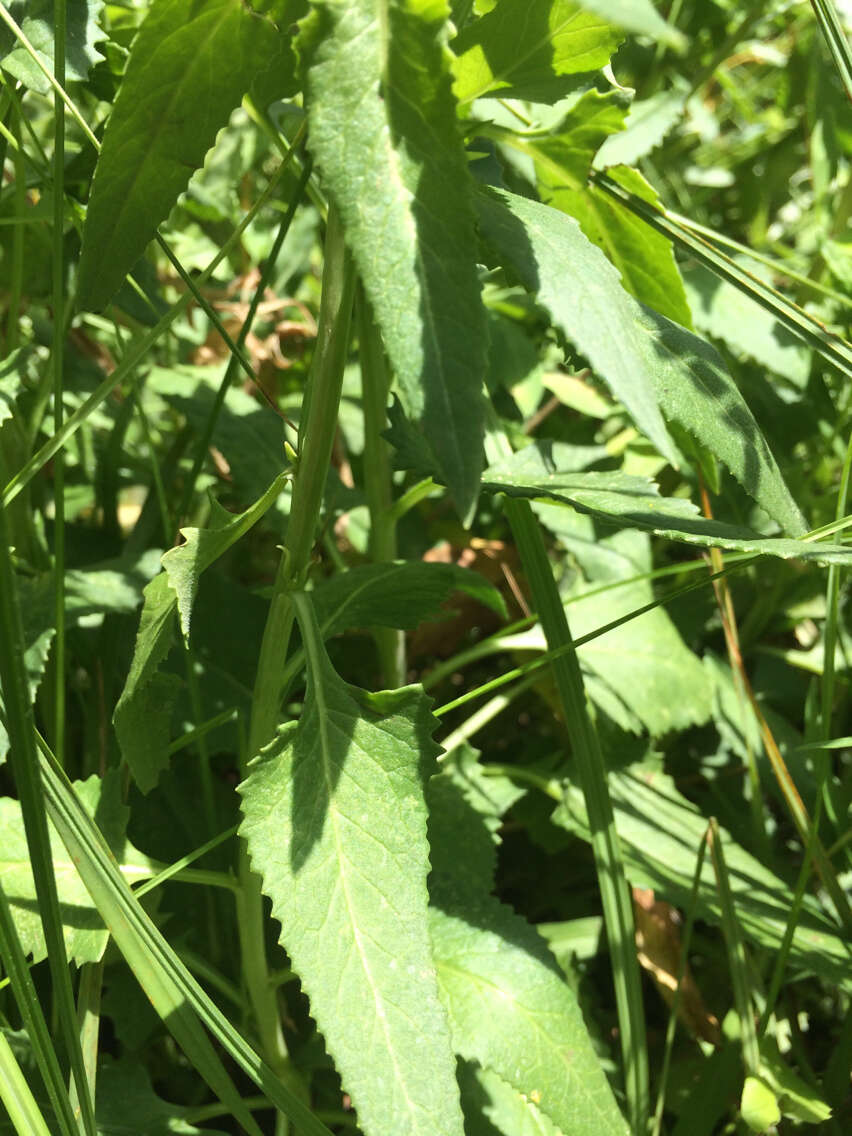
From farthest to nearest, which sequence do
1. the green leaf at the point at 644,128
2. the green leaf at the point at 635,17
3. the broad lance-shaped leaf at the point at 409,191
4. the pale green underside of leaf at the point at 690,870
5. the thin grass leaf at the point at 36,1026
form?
the green leaf at the point at 644,128, the pale green underside of leaf at the point at 690,870, the thin grass leaf at the point at 36,1026, the broad lance-shaped leaf at the point at 409,191, the green leaf at the point at 635,17

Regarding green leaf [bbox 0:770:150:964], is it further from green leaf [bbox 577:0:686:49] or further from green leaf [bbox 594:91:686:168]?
green leaf [bbox 594:91:686:168]

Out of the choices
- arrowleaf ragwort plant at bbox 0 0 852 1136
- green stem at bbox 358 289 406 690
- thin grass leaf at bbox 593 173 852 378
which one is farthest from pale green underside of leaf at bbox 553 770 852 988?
thin grass leaf at bbox 593 173 852 378

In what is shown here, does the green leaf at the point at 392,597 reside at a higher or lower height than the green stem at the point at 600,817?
higher

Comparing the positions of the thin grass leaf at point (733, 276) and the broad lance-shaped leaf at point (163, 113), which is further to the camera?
the thin grass leaf at point (733, 276)

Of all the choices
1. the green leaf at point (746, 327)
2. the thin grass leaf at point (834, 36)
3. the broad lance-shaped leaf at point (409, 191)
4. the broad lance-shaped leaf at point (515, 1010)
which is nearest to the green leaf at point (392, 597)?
the broad lance-shaped leaf at point (515, 1010)

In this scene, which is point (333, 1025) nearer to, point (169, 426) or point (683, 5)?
point (169, 426)

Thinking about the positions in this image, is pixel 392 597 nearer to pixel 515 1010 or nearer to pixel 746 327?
pixel 515 1010

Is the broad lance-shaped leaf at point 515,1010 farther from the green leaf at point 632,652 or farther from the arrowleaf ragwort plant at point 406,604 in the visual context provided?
the green leaf at point 632,652
